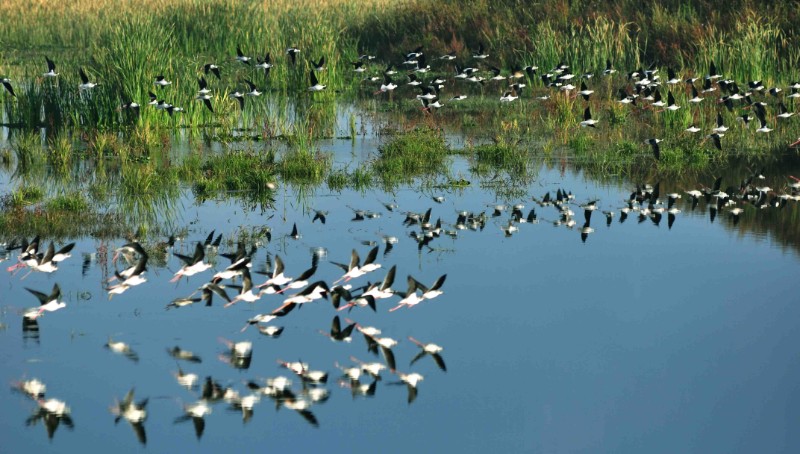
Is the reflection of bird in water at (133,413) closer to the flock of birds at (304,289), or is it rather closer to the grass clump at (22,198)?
the flock of birds at (304,289)

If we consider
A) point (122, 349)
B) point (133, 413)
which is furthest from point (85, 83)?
point (133, 413)

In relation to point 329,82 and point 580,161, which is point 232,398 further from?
point 329,82

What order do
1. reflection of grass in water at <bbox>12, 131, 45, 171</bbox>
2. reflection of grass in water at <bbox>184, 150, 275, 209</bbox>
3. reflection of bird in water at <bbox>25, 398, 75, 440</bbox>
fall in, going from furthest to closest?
reflection of grass in water at <bbox>12, 131, 45, 171</bbox>
reflection of grass in water at <bbox>184, 150, 275, 209</bbox>
reflection of bird in water at <bbox>25, 398, 75, 440</bbox>

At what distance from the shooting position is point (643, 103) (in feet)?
75.0

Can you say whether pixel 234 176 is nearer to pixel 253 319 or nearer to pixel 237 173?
pixel 237 173

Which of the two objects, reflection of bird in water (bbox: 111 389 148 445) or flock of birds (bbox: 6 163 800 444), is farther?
flock of birds (bbox: 6 163 800 444)

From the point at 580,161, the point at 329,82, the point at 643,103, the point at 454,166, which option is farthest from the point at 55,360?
the point at 329,82

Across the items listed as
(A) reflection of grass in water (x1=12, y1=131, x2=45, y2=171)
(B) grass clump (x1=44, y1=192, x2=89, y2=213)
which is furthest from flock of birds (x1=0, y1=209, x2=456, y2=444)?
(A) reflection of grass in water (x1=12, y1=131, x2=45, y2=171)

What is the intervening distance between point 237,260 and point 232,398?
2.85 metres

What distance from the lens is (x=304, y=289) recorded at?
33.2 feet

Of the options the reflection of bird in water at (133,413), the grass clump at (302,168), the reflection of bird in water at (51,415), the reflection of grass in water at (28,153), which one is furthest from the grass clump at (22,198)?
the reflection of bird in water at (133,413)

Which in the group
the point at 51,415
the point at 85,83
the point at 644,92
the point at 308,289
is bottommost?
the point at 51,415

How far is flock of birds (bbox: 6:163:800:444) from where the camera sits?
821cm

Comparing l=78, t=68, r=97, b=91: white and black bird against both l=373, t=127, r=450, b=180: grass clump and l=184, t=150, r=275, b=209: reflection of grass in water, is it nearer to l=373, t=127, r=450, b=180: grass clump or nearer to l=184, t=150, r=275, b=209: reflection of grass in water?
l=184, t=150, r=275, b=209: reflection of grass in water
